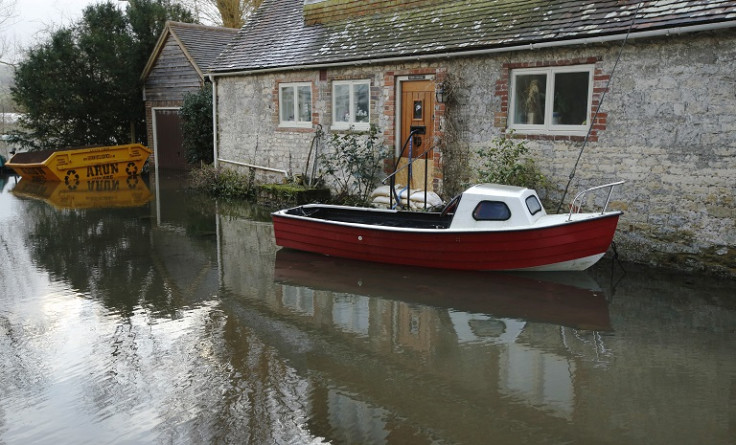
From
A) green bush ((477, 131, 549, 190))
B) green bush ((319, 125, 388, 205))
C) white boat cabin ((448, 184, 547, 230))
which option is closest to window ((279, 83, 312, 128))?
green bush ((319, 125, 388, 205))

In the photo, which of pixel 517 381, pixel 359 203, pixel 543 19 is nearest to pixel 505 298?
pixel 517 381

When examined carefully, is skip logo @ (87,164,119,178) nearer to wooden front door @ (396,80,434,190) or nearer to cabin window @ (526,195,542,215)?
wooden front door @ (396,80,434,190)

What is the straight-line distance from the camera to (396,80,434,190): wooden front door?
39.9 ft

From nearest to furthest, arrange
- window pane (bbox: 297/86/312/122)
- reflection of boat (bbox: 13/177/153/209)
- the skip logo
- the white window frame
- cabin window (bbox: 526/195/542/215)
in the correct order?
cabin window (bbox: 526/195/542/215) → the white window frame → window pane (bbox: 297/86/312/122) → reflection of boat (bbox: 13/177/153/209) → the skip logo

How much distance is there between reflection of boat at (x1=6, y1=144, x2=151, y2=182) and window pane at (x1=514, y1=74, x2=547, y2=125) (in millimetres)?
14593

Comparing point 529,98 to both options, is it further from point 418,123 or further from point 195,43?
point 195,43

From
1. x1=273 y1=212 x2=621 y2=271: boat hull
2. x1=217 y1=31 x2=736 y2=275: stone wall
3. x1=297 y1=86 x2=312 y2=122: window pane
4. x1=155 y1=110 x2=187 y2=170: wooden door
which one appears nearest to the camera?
x1=273 y1=212 x2=621 y2=271: boat hull

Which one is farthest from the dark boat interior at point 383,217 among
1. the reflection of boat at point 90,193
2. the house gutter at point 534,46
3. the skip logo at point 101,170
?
the skip logo at point 101,170

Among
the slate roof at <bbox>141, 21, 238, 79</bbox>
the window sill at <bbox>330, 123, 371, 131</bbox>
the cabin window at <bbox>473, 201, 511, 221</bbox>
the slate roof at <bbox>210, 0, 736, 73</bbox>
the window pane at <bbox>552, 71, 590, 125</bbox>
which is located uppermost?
the slate roof at <bbox>141, 21, 238, 79</bbox>

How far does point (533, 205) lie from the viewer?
880 centimetres

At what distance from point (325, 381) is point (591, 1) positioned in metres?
7.83

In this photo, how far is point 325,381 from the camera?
210 inches

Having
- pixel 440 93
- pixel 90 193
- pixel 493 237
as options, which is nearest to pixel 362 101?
pixel 440 93

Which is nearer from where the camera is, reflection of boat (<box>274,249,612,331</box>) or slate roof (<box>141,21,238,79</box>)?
reflection of boat (<box>274,249,612,331</box>)
